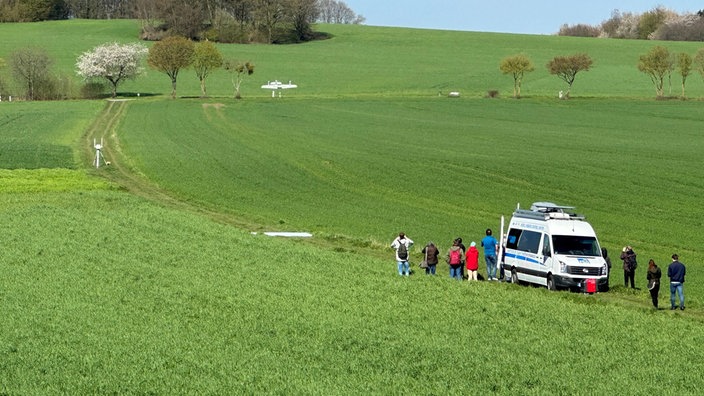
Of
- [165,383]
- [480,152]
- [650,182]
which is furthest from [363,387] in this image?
[480,152]

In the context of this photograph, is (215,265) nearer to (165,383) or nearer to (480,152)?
(165,383)

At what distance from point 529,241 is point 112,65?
106 m

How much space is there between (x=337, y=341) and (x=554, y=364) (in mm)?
4266

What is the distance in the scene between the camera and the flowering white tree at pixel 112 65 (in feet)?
434

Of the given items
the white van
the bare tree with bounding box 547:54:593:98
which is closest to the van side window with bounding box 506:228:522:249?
the white van

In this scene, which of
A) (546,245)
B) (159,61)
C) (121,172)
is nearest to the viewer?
(546,245)

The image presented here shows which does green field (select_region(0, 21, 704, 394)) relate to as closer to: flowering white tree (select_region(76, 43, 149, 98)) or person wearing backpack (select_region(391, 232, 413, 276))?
person wearing backpack (select_region(391, 232, 413, 276))

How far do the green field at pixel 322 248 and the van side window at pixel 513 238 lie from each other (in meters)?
2.35

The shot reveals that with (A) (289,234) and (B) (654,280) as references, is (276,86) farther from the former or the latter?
(B) (654,280)

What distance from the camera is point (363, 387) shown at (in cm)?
1844

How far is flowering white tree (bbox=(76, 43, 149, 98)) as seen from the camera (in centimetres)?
13238

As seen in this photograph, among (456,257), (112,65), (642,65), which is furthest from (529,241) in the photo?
(112,65)

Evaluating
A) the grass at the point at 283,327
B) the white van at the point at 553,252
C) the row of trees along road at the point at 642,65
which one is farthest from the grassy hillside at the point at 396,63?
the grass at the point at 283,327

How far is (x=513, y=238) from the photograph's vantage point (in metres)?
34.8
